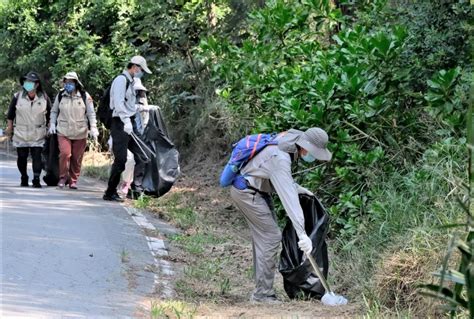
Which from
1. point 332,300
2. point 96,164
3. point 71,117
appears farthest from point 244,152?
point 96,164

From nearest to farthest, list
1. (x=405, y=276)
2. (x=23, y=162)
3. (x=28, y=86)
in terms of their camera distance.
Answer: (x=405, y=276) < (x=28, y=86) < (x=23, y=162)

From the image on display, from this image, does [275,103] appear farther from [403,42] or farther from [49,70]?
[49,70]

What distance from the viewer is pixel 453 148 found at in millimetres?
7793

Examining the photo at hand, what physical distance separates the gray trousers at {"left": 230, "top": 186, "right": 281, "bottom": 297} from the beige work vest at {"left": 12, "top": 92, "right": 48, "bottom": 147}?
6.77 metres

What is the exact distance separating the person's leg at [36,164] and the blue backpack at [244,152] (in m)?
6.61

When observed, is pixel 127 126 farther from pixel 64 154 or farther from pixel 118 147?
pixel 64 154

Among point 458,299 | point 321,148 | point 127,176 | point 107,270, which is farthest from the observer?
point 127,176

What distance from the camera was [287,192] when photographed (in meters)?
6.71

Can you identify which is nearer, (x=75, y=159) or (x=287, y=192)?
(x=287, y=192)

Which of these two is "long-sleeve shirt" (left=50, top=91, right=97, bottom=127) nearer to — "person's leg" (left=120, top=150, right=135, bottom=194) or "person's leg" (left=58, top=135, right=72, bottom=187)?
"person's leg" (left=58, top=135, right=72, bottom=187)

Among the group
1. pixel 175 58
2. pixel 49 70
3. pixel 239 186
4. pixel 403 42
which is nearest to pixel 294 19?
pixel 403 42

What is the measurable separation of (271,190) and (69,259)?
207cm

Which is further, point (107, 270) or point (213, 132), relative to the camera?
point (213, 132)

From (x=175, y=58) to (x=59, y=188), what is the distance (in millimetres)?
5289
